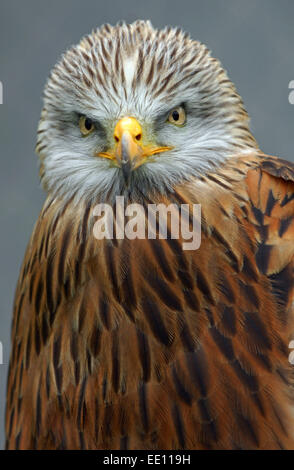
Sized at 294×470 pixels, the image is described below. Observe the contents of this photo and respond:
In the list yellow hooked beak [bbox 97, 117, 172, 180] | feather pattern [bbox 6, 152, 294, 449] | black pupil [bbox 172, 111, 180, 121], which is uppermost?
black pupil [bbox 172, 111, 180, 121]

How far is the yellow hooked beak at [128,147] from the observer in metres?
0.90

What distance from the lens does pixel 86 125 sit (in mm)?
983

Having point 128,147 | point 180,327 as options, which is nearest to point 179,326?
point 180,327

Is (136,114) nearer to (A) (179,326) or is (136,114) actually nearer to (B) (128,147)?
(B) (128,147)

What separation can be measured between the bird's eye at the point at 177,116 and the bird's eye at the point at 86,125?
96mm

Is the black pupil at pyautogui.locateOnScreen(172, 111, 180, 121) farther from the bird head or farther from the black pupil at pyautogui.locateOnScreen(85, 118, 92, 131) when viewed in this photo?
the black pupil at pyautogui.locateOnScreen(85, 118, 92, 131)

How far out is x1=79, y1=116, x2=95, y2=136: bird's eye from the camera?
975 mm

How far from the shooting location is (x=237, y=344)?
94 cm

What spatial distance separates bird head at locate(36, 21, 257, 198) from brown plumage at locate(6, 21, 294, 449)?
1.0 inches

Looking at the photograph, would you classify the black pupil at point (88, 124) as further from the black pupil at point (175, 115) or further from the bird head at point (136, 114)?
the black pupil at point (175, 115)

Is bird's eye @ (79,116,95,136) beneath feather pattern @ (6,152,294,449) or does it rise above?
above

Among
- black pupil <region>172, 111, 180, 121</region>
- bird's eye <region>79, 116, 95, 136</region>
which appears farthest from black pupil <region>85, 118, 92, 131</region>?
black pupil <region>172, 111, 180, 121</region>

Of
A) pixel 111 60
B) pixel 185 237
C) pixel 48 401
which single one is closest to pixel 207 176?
pixel 185 237
